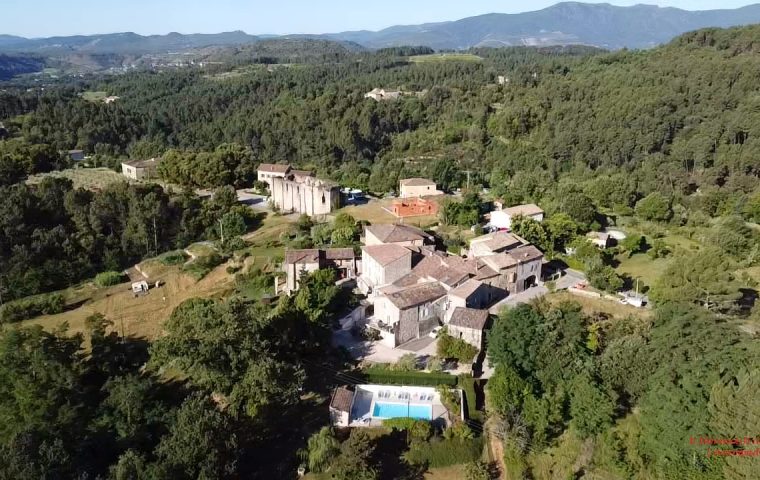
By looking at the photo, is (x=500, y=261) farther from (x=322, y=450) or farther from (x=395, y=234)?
(x=322, y=450)

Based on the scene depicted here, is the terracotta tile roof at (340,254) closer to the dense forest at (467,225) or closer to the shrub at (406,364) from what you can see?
the dense forest at (467,225)

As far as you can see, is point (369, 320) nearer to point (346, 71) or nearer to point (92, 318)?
point (92, 318)

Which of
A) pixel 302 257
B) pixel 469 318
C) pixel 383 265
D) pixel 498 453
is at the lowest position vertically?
pixel 498 453

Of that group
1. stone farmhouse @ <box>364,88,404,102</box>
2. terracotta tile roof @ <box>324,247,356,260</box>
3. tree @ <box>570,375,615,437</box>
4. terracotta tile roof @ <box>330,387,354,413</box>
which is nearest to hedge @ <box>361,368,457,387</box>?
terracotta tile roof @ <box>330,387,354,413</box>

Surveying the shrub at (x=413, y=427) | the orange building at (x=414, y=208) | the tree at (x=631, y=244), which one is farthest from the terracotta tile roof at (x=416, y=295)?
the tree at (x=631, y=244)

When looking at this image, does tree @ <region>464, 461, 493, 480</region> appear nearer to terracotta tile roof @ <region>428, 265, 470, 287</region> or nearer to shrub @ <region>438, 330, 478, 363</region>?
shrub @ <region>438, 330, 478, 363</region>

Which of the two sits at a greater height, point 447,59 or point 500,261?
point 447,59

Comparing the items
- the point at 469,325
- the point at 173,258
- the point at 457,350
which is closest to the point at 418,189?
the point at 173,258
